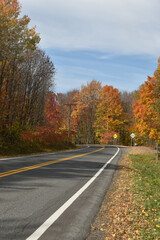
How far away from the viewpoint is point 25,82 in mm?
27781

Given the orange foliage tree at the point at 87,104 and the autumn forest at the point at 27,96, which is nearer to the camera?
the autumn forest at the point at 27,96

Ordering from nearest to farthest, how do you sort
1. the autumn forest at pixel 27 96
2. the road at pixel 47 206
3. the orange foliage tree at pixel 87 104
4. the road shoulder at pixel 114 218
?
1. the road at pixel 47 206
2. the road shoulder at pixel 114 218
3. the autumn forest at pixel 27 96
4. the orange foliage tree at pixel 87 104

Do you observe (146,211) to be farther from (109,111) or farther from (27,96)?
(109,111)

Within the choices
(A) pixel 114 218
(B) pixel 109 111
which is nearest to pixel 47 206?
(A) pixel 114 218

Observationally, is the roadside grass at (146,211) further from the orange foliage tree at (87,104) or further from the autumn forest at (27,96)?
the orange foliage tree at (87,104)

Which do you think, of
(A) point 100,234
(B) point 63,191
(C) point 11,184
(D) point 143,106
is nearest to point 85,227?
(A) point 100,234

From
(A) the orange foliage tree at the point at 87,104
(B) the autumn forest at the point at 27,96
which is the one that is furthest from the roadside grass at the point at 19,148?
(A) the orange foliage tree at the point at 87,104

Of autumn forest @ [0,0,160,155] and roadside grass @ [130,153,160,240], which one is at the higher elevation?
autumn forest @ [0,0,160,155]

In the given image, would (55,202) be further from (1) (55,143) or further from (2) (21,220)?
(1) (55,143)

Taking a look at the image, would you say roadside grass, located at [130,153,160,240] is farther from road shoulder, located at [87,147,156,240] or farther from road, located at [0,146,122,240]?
road, located at [0,146,122,240]

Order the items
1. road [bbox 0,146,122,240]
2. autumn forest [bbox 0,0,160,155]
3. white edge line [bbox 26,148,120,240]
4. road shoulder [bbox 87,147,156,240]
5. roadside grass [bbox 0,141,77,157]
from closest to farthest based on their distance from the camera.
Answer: white edge line [bbox 26,148,120,240], road [bbox 0,146,122,240], road shoulder [bbox 87,147,156,240], roadside grass [bbox 0,141,77,157], autumn forest [bbox 0,0,160,155]

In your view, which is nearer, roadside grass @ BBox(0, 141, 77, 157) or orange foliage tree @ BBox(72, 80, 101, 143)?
roadside grass @ BBox(0, 141, 77, 157)

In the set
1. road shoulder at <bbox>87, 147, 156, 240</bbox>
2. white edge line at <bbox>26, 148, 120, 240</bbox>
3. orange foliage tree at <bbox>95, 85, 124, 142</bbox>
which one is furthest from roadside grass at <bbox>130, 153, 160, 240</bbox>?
orange foliage tree at <bbox>95, 85, 124, 142</bbox>

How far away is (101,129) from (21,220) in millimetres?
58451
